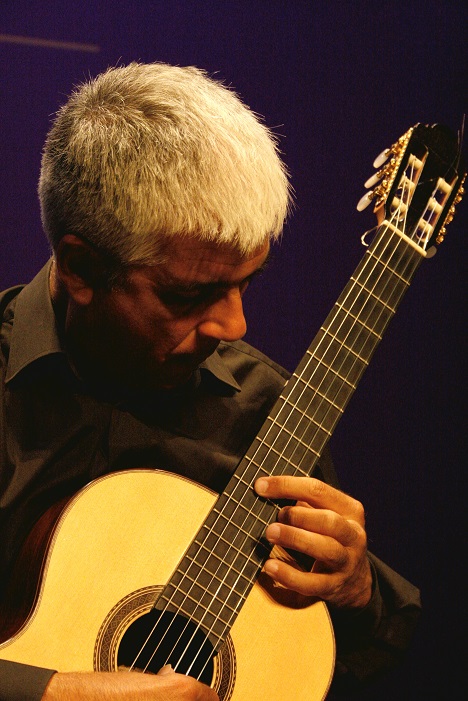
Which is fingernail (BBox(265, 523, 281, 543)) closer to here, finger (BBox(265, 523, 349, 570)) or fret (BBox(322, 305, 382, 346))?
finger (BBox(265, 523, 349, 570))

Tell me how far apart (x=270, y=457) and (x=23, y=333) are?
0.41 meters

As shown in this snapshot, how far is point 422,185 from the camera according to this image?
1210 millimetres

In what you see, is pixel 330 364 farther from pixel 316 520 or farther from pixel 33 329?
pixel 33 329

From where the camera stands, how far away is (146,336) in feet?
3.44

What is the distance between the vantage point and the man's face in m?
0.99

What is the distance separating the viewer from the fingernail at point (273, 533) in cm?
101

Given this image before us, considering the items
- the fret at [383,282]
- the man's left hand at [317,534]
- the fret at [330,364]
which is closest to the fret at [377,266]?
the fret at [383,282]

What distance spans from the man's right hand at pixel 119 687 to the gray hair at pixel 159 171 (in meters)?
0.50

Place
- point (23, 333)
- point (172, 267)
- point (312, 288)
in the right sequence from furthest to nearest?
point (312, 288)
point (23, 333)
point (172, 267)

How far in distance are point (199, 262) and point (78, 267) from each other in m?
0.18

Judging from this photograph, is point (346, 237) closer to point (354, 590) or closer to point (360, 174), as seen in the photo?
point (360, 174)

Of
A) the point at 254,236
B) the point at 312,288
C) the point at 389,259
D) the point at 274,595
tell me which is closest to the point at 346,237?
the point at 312,288

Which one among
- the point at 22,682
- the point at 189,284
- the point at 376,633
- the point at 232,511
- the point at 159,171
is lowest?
the point at 376,633

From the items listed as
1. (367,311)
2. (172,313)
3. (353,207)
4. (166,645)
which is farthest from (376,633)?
(353,207)
